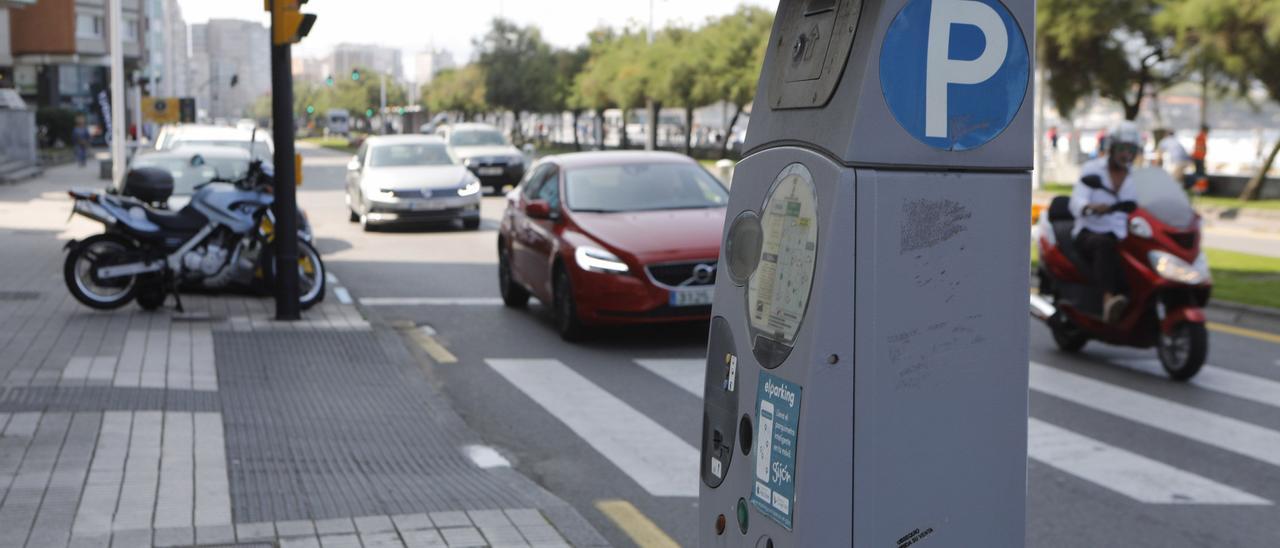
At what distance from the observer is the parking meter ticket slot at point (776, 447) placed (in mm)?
2887

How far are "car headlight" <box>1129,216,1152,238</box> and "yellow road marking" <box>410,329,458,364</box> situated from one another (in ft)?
16.0

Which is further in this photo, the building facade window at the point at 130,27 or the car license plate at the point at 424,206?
the building facade window at the point at 130,27

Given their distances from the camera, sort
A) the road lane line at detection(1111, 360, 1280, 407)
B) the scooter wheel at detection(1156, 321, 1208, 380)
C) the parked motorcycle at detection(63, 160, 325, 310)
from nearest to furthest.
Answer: the road lane line at detection(1111, 360, 1280, 407) < the scooter wheel at detection(1156, 321, 1208, 380) < the parked motorcycle at detection(63, 160, 325, 310)

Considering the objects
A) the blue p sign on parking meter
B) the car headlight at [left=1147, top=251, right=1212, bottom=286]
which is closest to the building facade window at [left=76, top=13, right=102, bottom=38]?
the car headlight at [left=1147, top=251, right=1212, bottom=286]

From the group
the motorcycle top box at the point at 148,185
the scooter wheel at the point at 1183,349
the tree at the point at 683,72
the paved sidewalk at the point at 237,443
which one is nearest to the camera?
the paved sidewalk at the point at 237,443

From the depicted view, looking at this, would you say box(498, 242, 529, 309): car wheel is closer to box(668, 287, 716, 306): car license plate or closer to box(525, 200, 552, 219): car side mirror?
box(525, 200, 552, 219): car side mirror

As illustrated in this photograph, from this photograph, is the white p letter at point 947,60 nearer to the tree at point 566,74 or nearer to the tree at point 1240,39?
the tree at point 1240,39

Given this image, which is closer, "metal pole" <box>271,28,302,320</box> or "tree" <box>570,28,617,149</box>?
"metal pole" <box>271,28,302,320</box>

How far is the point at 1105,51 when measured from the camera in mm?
34094

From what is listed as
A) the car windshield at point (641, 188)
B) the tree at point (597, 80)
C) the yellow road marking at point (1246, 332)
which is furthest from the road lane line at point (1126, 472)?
the tree at point (597, 80)

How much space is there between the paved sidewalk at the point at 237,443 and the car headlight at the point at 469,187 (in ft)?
34.5

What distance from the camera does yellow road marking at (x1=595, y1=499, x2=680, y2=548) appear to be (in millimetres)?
5754

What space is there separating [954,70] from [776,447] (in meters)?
0.86

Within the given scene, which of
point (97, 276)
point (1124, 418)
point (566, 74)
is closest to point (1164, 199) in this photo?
point (1124, 418)
